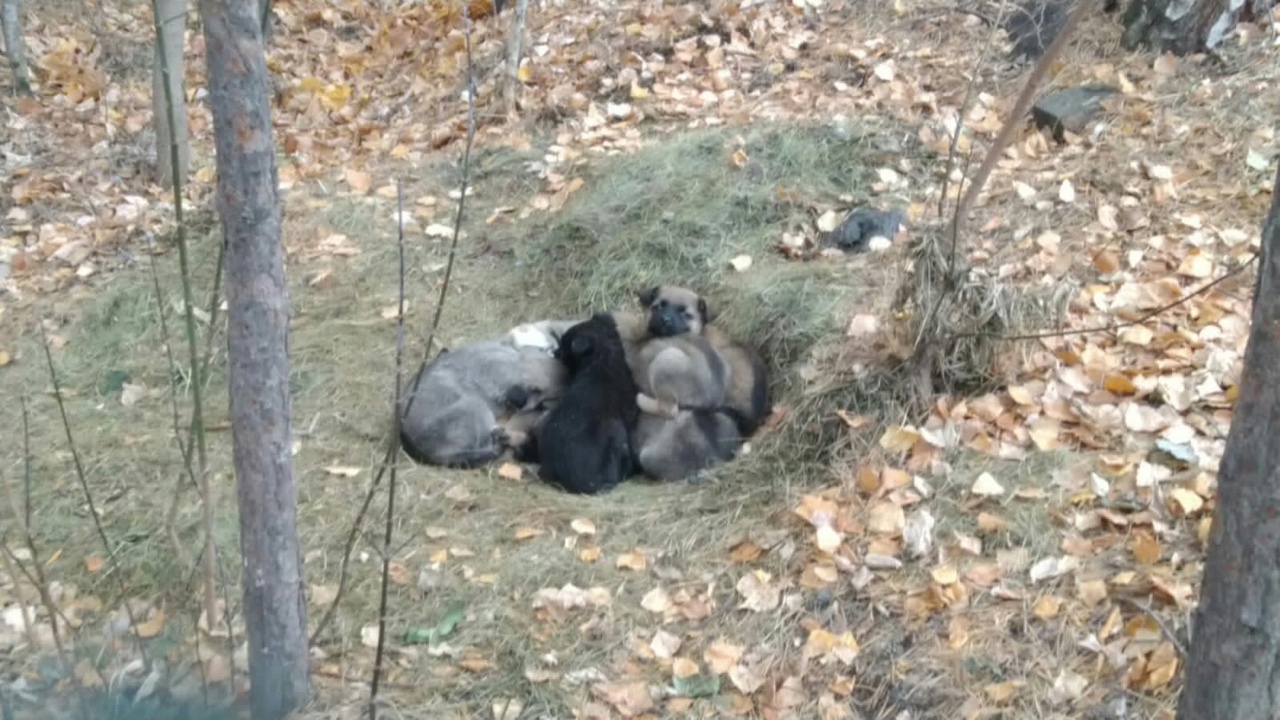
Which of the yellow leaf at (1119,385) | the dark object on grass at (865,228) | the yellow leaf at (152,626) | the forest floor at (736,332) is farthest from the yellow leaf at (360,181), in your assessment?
the yellow leaf at (1119,385)

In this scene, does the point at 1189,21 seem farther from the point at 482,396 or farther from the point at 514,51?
the point at 482,396

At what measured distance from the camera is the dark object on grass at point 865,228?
7145mm

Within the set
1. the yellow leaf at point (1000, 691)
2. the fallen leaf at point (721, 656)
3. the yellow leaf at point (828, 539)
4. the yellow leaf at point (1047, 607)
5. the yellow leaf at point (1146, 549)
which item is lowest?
the fallen leaf at point (721, 656)

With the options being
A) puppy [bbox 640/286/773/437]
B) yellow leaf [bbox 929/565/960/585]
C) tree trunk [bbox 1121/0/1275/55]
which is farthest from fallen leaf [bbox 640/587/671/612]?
tree trunk [bbox 1121/0/1275/55]

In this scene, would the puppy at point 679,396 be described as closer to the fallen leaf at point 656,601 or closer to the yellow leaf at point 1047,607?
the fallen leaf at point 656,601

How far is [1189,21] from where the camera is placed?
8320 millimetres

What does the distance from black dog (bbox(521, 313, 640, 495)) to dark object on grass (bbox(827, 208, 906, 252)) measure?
1.49 metres

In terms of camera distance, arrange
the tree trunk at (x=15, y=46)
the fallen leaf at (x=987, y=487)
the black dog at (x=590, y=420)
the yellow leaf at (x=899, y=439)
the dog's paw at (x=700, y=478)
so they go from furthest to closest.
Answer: the tree trunk at (x=15, y=46) → the black dog at (x=590, y=420) → the dog's paw at (x=700, y=478) → the yellow leaf at (x=899, y=439) → the fallen leaf at (x=987, y=487)

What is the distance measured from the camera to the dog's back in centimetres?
602

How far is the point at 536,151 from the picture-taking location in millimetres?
9008

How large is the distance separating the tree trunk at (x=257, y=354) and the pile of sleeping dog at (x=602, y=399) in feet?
6.82

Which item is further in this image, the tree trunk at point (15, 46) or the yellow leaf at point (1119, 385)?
the tree trunk at point (15, 46)

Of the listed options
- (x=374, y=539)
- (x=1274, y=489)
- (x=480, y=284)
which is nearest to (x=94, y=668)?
(x=374, y=539)

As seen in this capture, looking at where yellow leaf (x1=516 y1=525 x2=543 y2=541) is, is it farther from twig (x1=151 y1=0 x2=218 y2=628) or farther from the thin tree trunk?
the thin tree trunk
